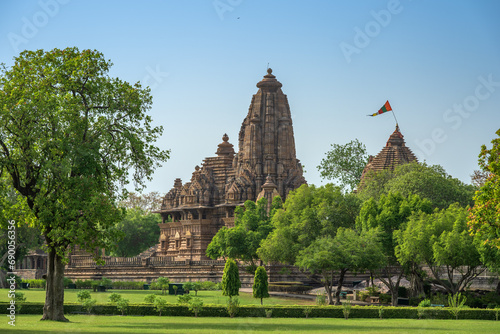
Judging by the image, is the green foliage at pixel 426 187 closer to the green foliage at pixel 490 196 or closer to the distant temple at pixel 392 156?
the distant temple at pixel 392 156

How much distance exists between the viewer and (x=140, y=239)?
108 metres

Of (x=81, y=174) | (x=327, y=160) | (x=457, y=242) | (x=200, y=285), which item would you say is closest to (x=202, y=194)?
(x=327, y=160)

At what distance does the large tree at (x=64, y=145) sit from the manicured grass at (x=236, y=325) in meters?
2.45

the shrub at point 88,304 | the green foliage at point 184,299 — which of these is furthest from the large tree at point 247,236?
the shrub at point 88,304

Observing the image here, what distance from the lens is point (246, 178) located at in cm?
8494

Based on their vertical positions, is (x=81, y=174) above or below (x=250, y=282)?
above

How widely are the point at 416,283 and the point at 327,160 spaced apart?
47.2 metres

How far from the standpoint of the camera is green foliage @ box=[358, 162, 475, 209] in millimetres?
73438

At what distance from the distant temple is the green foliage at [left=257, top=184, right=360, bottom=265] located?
2914 cm

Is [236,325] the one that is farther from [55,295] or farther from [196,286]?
[196,286]

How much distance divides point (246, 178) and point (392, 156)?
17921mm

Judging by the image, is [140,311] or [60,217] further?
[140,311]

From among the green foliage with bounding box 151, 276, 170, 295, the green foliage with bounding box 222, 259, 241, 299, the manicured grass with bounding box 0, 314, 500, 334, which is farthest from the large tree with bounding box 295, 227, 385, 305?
the green foliage with bounding box 151, 276, 170, 295

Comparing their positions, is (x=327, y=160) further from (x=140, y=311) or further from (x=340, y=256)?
(x=140, y=311)
